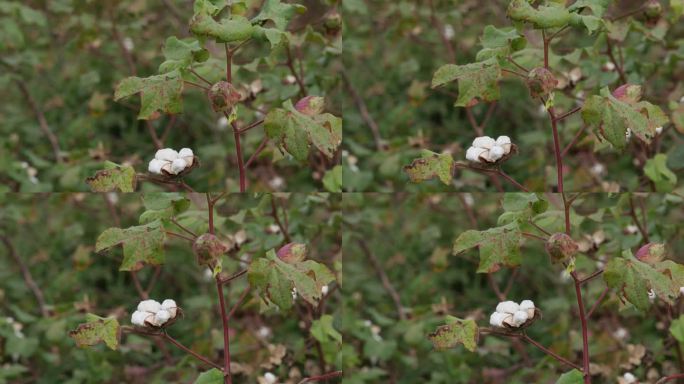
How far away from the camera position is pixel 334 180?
10.2ft

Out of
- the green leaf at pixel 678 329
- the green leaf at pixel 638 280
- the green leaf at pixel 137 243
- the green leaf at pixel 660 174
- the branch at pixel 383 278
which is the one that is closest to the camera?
the green leaf at pixel 638 280

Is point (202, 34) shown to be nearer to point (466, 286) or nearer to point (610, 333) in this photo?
point (466, 286)

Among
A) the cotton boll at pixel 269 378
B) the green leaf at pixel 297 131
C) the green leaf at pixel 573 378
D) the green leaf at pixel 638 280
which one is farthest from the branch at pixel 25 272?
the green leaf at pixel 638 280

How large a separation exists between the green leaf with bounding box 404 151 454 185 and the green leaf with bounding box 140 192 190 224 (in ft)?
1.81

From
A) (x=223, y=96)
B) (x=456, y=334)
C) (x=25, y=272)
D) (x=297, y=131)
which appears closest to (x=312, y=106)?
(x=297, y=131)

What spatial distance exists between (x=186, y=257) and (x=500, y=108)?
44.1 inches

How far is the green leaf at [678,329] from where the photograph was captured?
9.43 ft

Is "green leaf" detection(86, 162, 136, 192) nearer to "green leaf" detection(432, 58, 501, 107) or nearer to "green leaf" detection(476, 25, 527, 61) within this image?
"green leaf" detection(432, 58, 501, 107)

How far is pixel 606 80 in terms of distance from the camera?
3172mm

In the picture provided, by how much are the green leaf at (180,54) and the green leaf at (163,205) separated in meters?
0.32

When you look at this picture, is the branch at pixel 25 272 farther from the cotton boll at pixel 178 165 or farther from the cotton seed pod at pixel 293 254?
the cotton seed pod at pixel 293 254

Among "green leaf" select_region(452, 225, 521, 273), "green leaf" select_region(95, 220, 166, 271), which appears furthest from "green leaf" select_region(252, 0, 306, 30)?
"green leaf" select_region(452, 225, 521, 273)

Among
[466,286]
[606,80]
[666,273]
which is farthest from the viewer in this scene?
[466,286]

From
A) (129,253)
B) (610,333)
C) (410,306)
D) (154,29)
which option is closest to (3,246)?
(154,29)
